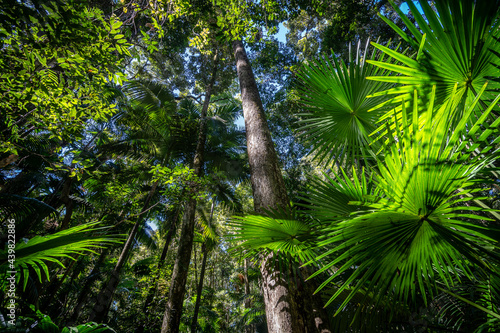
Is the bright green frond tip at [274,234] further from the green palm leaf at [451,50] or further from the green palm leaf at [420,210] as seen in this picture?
the green palm leaf at [451,50]

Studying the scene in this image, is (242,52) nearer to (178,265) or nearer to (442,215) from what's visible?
(442,215)

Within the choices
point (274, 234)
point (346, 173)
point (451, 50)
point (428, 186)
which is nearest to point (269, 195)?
point (274, 234)

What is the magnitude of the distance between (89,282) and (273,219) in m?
8.53

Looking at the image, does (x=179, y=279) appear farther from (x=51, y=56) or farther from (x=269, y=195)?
(x=51, y=56)

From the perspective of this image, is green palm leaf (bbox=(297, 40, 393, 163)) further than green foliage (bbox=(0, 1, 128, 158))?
Yes

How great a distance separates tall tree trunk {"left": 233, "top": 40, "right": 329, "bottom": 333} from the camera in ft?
4.40

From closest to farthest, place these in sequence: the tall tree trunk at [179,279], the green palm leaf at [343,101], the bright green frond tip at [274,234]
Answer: the bright green frond tip at [274,234]
the green palm leaf at [343,101]
the tall tree trunk at [179,279]

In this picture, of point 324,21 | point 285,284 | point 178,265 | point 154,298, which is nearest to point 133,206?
point 178,265

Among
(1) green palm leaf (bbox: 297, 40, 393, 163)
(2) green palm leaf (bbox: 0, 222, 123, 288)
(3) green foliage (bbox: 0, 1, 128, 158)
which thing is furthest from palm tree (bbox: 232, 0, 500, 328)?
(3) green foliage (bbox: 0, 1, 128, 158)

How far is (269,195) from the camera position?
1.83 metres

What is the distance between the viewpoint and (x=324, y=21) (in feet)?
32.6

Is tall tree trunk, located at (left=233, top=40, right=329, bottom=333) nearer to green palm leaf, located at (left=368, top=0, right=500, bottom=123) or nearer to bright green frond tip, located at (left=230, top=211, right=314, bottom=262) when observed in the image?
bright green frond tip, located at (left=230, top=211, right=314, bottom=262)

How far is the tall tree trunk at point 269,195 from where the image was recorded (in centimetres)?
134

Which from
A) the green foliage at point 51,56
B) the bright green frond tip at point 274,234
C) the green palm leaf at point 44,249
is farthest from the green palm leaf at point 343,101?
the green foliage at point 51,56
